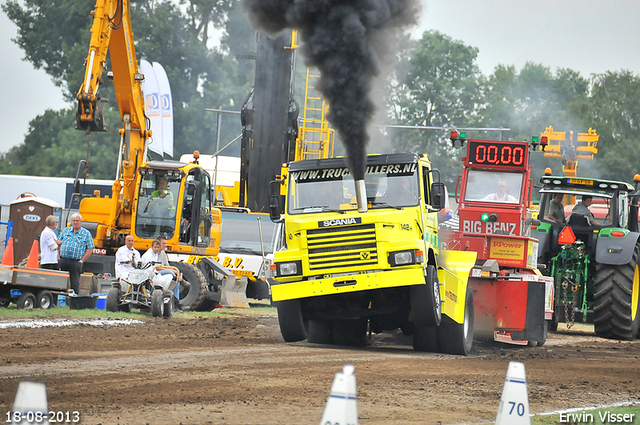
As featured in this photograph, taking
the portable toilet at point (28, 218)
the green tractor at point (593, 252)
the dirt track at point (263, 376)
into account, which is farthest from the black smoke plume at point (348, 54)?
the portable toilet at point (28, 218)

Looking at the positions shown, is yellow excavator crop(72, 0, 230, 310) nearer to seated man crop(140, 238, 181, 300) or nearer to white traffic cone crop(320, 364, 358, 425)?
seated man crop(140, 238, 181, 300)

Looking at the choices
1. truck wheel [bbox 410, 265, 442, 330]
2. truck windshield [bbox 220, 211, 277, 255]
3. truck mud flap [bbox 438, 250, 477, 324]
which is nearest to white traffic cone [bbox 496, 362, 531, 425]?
truck wheel [bbox 410, 265, 442, 330]

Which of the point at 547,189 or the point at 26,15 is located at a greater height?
the point at 26,15

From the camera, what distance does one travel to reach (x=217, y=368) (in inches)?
385

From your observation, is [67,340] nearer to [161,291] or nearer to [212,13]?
[161,291]

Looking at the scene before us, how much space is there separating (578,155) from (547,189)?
1339 centimetres

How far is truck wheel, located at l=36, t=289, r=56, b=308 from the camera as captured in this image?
671 inches

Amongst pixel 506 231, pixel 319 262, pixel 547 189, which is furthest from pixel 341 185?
pixel 547 189

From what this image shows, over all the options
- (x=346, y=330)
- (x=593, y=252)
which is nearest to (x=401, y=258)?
(x=346, y=330)

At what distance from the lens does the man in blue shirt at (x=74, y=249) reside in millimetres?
18078

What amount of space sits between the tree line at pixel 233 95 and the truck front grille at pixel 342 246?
40.7 meters

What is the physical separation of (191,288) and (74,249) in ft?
8.91

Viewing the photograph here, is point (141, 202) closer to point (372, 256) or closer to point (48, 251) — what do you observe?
point (48, 251)

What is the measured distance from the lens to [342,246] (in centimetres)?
1199
